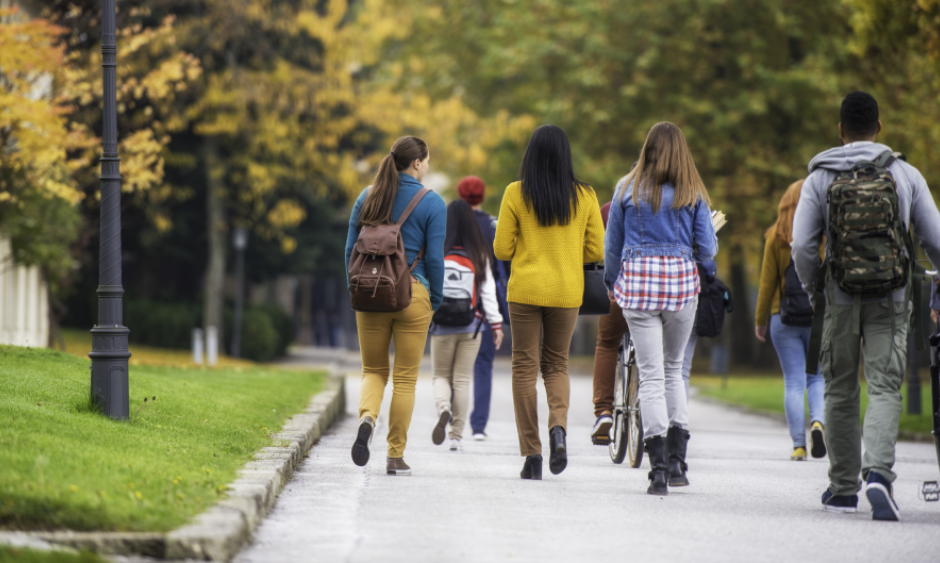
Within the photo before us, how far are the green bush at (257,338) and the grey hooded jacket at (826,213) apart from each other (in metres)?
24.5

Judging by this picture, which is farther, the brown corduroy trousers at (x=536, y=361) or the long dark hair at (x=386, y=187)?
the brown corduroy trousers at (x=536, y=361)

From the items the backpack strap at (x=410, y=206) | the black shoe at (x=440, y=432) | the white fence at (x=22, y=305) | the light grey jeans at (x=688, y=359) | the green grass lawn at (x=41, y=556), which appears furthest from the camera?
the white fence at (x=22, y=305)

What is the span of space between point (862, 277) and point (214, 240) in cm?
2341

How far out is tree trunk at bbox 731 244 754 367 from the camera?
102 feet

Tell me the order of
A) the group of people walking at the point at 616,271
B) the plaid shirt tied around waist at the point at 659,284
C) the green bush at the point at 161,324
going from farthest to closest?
the green bush at the point at 161,324 < the plaid shirt tied around waist at the point at 659,284 < the group of people walking at the point at 616,271

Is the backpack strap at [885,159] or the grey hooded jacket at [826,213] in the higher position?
the backpack strap at [885,159]

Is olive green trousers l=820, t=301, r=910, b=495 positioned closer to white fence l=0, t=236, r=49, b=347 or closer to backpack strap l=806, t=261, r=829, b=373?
backpack strap l=806, t=261, r=829, b=373

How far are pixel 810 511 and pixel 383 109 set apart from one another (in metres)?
21.7

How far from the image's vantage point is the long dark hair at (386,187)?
694 cm

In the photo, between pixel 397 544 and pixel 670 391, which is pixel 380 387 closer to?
pixel 670 391

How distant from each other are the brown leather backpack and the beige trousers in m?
2.57

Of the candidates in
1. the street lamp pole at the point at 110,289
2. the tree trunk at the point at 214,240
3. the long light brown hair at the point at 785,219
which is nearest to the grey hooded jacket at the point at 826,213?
the long light brown hair at the point at 785,219

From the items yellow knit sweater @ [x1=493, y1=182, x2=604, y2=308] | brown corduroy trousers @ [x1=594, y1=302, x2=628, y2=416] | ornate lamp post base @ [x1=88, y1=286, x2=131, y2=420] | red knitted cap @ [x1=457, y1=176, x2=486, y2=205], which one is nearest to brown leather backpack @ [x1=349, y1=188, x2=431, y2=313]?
yellow knit sweater @ [x1=493, y1=182, x2=604, y2=308]

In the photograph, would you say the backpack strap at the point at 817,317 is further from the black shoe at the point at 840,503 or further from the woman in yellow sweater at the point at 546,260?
the woman in yellow sweater at the point at 546,260
